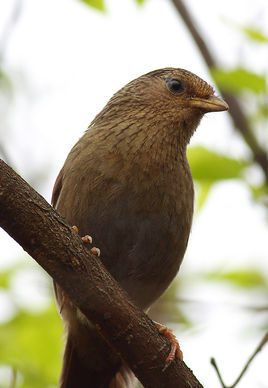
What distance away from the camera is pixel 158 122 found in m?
4.44

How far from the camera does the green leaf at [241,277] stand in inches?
201

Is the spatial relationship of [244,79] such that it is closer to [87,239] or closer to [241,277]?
[87,239]

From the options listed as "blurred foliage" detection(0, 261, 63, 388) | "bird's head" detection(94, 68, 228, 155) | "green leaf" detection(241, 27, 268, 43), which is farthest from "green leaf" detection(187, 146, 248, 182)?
"blurred foliage" detection(0, 261, 63, 388)

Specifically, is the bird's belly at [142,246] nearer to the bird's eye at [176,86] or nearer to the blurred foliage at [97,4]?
the bird's eye at [176,86]

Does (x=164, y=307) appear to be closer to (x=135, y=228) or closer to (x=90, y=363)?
(x=90, y=363)

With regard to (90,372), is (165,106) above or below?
above

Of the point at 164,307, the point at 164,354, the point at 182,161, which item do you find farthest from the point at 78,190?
the point at 164,307

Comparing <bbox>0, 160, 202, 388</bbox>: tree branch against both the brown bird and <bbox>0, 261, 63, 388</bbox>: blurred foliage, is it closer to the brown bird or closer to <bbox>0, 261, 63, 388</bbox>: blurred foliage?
the brown bird

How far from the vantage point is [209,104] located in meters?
4.55

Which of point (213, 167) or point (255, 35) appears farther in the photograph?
point (255, 35)

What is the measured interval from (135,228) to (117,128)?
2.25ft

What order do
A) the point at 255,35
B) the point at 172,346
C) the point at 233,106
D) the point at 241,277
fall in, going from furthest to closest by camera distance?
the point at 233,106 → the point at 241,277 → the point at 255,35 → the point at 172,346

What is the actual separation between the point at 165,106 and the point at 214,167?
579 mm

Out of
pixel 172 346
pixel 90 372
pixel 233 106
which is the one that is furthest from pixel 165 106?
pixel 90 372
